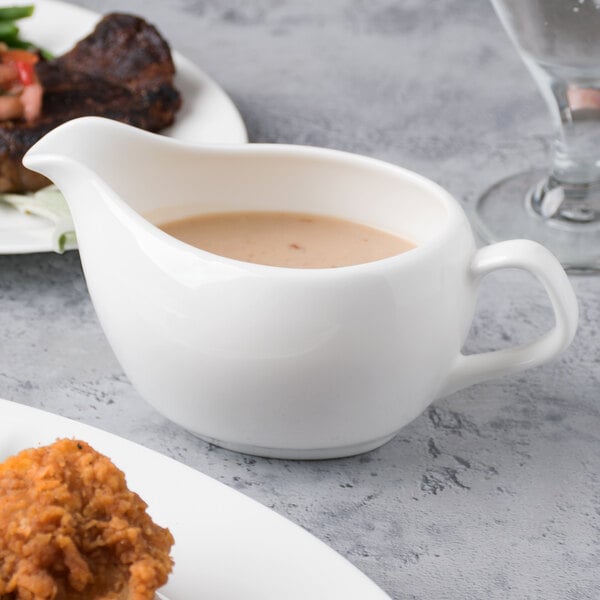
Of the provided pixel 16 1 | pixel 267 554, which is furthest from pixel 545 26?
pixel 16 1

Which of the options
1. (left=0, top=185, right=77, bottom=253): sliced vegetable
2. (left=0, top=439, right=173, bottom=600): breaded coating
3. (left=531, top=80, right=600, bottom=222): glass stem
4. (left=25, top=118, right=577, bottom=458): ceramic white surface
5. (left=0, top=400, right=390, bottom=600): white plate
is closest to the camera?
(left=0, top=439, right=173, bottom=600): breaded coating

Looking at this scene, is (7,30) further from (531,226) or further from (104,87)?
(531,226)

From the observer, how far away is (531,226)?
83.4 inches

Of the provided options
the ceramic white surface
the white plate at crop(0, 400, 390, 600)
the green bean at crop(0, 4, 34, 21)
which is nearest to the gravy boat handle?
the ceramic white surface

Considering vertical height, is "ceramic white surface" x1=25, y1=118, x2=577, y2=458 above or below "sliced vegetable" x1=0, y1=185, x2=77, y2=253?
above

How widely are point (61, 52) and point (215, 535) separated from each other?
5.52 feet

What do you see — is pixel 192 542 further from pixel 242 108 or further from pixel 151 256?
pixel 242 108

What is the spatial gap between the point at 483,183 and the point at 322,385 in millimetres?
1095

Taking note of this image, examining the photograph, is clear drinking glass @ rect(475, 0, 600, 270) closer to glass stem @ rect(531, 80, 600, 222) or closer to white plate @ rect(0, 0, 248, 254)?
glass stem @ rect(531, 80, 600, 222)

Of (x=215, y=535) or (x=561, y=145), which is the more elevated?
(x=215, y=535)

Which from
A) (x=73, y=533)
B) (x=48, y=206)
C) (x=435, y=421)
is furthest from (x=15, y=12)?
(x=73, y=533)

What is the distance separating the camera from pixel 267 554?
1.09 m

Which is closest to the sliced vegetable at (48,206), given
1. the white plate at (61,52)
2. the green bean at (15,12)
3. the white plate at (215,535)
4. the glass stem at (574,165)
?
the white plate at (61,52)

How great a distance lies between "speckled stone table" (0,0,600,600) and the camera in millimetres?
1278
